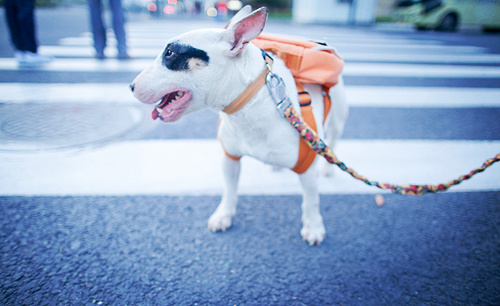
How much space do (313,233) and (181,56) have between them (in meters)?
1.34

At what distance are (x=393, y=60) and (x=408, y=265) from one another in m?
6.19

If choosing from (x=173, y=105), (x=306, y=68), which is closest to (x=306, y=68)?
(x=306, y=68)

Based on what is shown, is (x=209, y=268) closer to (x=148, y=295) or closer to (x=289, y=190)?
(x=148, y=295)

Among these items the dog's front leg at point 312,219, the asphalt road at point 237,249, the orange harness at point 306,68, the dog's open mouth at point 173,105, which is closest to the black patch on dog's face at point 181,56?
the dog's open mouth at point 173,105

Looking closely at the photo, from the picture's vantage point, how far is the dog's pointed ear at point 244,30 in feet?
4.16

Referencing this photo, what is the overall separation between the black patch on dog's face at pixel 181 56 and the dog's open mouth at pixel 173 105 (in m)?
0.13

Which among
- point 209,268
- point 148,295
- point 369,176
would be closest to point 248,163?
point 369,176

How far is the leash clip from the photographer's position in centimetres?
147

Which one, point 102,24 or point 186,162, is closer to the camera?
point 186,162

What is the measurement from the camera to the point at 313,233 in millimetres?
1912

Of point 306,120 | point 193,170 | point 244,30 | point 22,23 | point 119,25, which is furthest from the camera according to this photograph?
point 119,25

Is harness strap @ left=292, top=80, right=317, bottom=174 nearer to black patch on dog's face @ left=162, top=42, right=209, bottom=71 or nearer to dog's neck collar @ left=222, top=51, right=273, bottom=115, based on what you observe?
dog's neck collar @ left=222, top=51, right=273, bottom=115

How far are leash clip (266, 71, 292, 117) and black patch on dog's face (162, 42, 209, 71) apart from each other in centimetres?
33

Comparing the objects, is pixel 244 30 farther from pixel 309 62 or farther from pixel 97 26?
pixel 97 26
